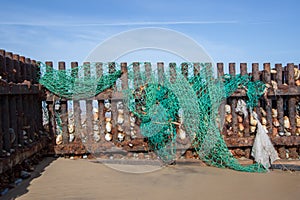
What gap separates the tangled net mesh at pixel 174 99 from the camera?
6.14 metres

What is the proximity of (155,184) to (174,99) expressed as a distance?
206 cm

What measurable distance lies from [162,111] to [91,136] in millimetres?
1602

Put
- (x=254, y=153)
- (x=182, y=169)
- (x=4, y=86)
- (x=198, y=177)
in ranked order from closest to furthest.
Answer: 1. (x=4, y=86)
2. (x=198, y=177)
3. (x=182, y=169)
4. (x=254, y=153)

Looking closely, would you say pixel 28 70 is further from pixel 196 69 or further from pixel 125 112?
pixel 196 69

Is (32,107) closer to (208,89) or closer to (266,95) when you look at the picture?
(208,89)

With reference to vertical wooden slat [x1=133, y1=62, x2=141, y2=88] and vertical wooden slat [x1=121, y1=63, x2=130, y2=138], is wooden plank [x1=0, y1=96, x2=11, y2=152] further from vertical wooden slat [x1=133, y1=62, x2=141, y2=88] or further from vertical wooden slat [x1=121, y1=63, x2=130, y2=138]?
vertical wooden slat [x1=133, y1=62, x2=141, y2=88]

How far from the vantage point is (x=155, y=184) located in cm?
483

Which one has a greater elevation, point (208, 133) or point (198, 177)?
point (208, 133)

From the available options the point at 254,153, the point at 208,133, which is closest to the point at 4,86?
the point at 208,133

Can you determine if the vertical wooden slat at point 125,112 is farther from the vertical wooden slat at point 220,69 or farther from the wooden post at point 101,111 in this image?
the vertical wooden slat at point 220,69

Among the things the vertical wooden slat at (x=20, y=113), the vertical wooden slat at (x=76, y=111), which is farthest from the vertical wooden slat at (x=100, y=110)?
the vertical wooden slat at (x=20, y=113)

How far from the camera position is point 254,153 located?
6383 mm

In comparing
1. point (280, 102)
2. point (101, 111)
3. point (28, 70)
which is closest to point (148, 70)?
point (101, 111)

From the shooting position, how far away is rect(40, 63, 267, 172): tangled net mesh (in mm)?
6137
